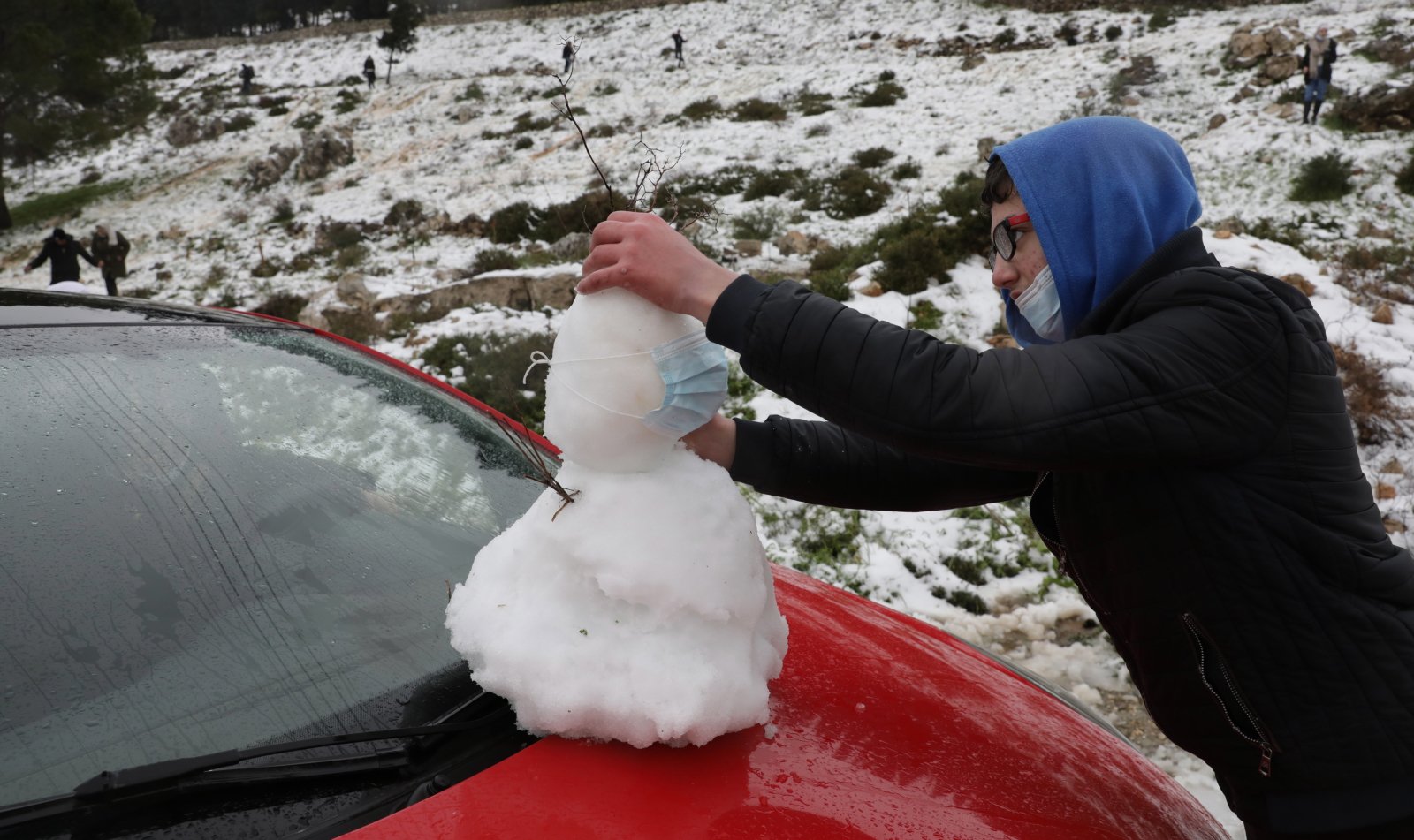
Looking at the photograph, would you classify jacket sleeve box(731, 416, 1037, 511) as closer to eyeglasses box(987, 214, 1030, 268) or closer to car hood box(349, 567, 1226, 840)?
car hood box(349, 567, 1226, 840)

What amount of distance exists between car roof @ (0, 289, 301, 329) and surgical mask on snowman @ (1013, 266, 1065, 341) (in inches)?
68.3

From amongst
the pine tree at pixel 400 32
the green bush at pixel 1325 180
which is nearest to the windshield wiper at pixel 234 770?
the green bush at pixel 1325 180

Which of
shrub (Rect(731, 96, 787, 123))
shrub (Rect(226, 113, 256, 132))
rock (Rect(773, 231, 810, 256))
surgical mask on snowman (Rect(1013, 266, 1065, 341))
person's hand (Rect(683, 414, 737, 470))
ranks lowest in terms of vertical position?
rock (Rect(773, 231, 810, 256))

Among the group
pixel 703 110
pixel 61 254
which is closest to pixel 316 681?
pixel 61 254

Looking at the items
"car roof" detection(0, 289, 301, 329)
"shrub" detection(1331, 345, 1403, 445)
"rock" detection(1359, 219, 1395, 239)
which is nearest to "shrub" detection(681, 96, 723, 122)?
"rock" detection(1359, 219, 1395, 239)

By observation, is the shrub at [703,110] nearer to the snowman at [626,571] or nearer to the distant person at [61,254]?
the distant person at [61,254]

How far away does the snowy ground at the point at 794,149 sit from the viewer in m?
4.03

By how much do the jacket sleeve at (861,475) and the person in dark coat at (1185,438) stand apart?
419 millimetres

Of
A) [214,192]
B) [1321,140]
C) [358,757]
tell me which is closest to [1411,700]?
[358,757]

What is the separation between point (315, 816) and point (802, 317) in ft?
2.84

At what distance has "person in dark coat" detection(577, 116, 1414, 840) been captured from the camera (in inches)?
43.8

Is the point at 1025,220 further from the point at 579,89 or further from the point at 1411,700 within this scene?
the point at 579,89

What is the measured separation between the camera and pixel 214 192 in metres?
19.2

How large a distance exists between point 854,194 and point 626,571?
1003 cm
